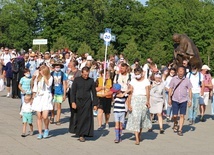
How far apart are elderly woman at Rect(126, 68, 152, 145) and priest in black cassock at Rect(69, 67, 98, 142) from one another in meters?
0.89

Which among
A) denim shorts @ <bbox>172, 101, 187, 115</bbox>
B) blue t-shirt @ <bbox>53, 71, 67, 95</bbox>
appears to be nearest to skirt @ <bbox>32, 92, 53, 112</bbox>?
blue t-shirt @ <bbox>53, 71, 67, 95</bbox>

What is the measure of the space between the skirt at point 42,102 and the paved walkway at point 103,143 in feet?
2.45

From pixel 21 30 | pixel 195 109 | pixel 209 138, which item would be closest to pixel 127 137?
pixel 209 138

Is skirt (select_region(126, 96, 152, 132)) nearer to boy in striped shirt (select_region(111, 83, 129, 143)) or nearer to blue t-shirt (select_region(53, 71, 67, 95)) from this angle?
boy in striped shirt (select_region(111, 83, 129, 143))

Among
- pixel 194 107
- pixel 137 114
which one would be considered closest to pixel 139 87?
pixel 137 114

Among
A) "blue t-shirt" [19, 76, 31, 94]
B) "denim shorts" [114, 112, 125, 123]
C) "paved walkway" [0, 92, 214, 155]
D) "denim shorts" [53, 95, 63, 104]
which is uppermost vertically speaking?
"blue t-shirt" [19, 76, 31, 94]

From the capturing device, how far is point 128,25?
7819 cm

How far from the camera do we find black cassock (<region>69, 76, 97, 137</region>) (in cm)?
1263

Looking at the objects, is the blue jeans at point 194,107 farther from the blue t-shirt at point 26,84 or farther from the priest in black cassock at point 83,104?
the blue t-shirt at point 26,84

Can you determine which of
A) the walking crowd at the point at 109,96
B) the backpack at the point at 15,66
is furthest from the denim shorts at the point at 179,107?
the backpack at the point at 15,66

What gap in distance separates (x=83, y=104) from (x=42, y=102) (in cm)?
98

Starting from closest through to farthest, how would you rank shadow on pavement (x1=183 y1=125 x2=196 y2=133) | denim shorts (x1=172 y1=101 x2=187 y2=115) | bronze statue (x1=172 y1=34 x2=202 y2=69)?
denim shorts (x1=172 y1=101 x2=187 y2=115) → shadow on pavement (x1=183 y1=125 x2=196 y2=133) → bronze statue (x1=172 y1=34 x2=202 y2=69)

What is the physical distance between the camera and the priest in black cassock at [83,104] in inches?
498

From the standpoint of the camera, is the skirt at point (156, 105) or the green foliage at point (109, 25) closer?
the skirt at point (156, 105)
